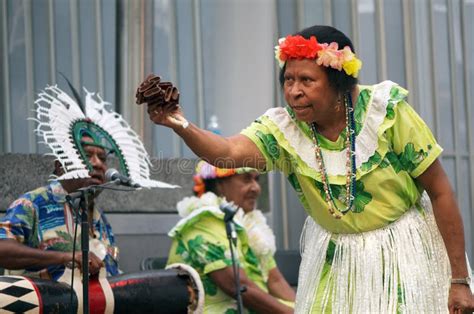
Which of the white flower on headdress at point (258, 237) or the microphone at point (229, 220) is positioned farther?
the white flower on headdress at point (258, 237)

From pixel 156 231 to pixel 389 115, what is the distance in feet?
11.9

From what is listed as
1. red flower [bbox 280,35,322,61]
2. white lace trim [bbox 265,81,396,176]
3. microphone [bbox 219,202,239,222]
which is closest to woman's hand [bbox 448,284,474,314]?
white lace trim [bbox 265,81,396,176]

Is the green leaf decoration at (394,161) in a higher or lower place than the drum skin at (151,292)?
higher

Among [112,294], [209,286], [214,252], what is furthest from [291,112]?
[209,286]

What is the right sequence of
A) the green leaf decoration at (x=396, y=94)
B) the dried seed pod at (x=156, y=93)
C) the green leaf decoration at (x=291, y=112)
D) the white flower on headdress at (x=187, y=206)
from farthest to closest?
1. the white flower on headdress at (x=187, y=206)
2. the green leaf decoration at (x=291, y=112)
3. the green leaf decoration at (x=396, y=94)
4. the dried seed pod at (x=156, y=93)

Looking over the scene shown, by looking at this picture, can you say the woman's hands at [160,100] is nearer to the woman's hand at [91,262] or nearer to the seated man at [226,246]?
the woman's hand at [91,262]

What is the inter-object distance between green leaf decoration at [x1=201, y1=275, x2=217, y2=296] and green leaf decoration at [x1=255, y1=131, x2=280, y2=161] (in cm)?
229

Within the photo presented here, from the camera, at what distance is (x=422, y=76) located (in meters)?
9.46

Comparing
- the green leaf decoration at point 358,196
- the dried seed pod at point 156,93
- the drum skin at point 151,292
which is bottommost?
the drum skin at point 151,292

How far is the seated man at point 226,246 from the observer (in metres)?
6.86

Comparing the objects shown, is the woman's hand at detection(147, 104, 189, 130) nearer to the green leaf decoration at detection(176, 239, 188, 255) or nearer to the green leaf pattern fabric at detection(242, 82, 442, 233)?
the green leaf pattern fabric at detection(242, 82, 442, 233)

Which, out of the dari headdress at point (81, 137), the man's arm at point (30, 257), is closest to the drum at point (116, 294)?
the man's arm at point (30, 257)

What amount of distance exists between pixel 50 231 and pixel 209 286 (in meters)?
1.22

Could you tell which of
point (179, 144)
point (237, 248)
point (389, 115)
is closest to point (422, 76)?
point (179, 144)
